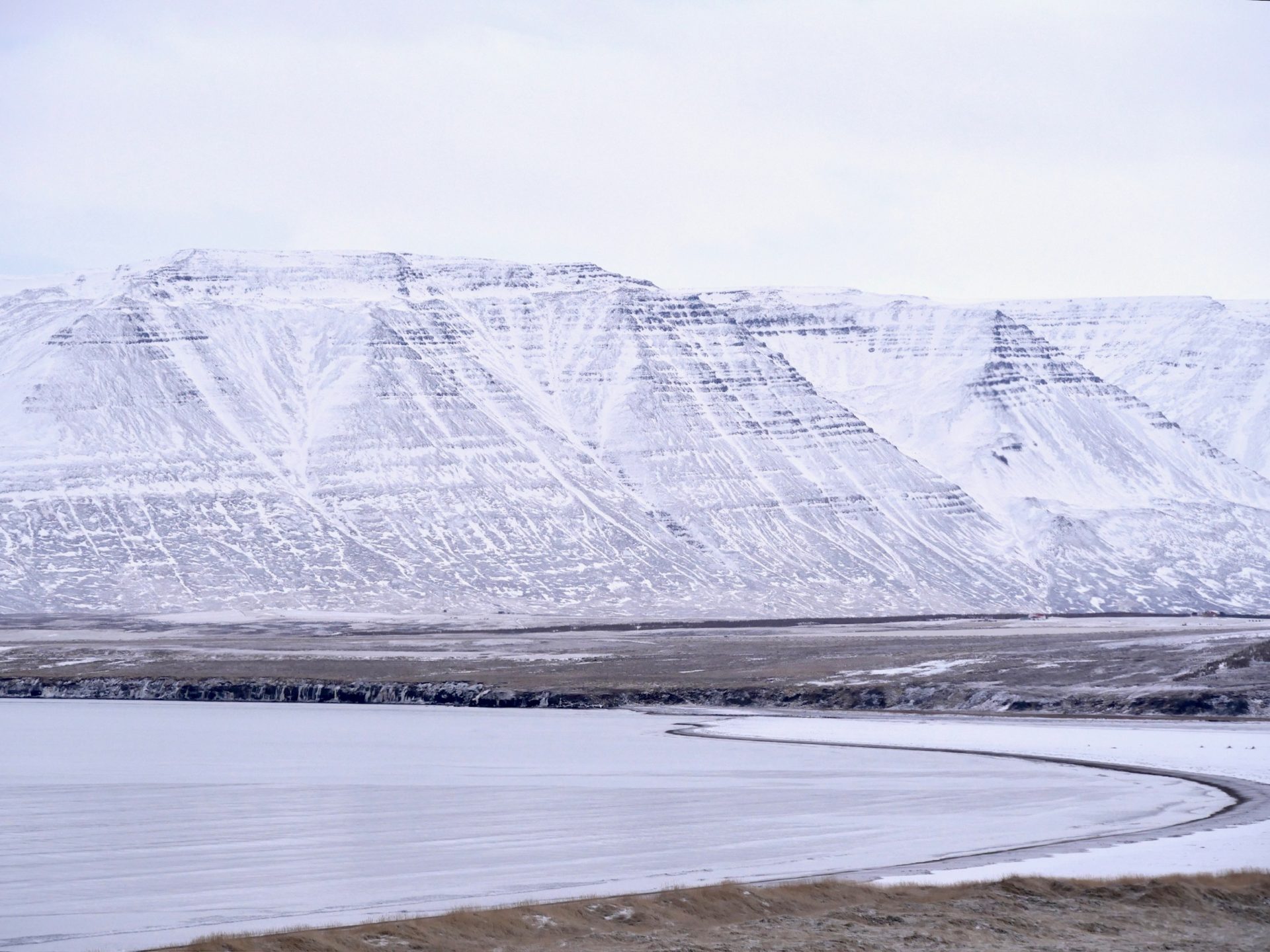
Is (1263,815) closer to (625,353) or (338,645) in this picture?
(338,645)

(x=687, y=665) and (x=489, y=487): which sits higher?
(x=489, y=487)

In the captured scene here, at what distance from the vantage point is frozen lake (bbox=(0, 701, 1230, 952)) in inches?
819

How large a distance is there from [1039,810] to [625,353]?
16723 centimetres

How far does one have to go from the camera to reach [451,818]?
2886 cm

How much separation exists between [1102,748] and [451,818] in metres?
20.3

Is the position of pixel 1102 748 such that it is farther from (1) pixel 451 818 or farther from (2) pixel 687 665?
(2) pixel 687 665

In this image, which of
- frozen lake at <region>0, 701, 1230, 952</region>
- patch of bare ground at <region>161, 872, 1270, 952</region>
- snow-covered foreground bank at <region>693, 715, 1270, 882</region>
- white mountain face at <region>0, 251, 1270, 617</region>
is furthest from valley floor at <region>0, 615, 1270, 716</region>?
white mountain face at <region>0, 251, 1270, 617</region>

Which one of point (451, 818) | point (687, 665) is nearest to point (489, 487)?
point (687, 665)

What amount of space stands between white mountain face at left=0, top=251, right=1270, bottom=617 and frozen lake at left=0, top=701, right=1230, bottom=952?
98.9 metres

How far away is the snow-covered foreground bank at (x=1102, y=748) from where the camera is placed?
2330cm

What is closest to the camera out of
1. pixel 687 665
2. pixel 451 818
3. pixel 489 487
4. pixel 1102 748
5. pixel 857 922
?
pixel 857 922

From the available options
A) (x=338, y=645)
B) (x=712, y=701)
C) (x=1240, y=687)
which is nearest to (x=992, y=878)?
(x=1240, y=687)

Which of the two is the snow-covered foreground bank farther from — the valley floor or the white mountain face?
the white mountain face

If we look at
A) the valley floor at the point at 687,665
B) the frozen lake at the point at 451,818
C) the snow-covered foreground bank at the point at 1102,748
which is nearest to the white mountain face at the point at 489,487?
the valley floor at the point at 687,665
